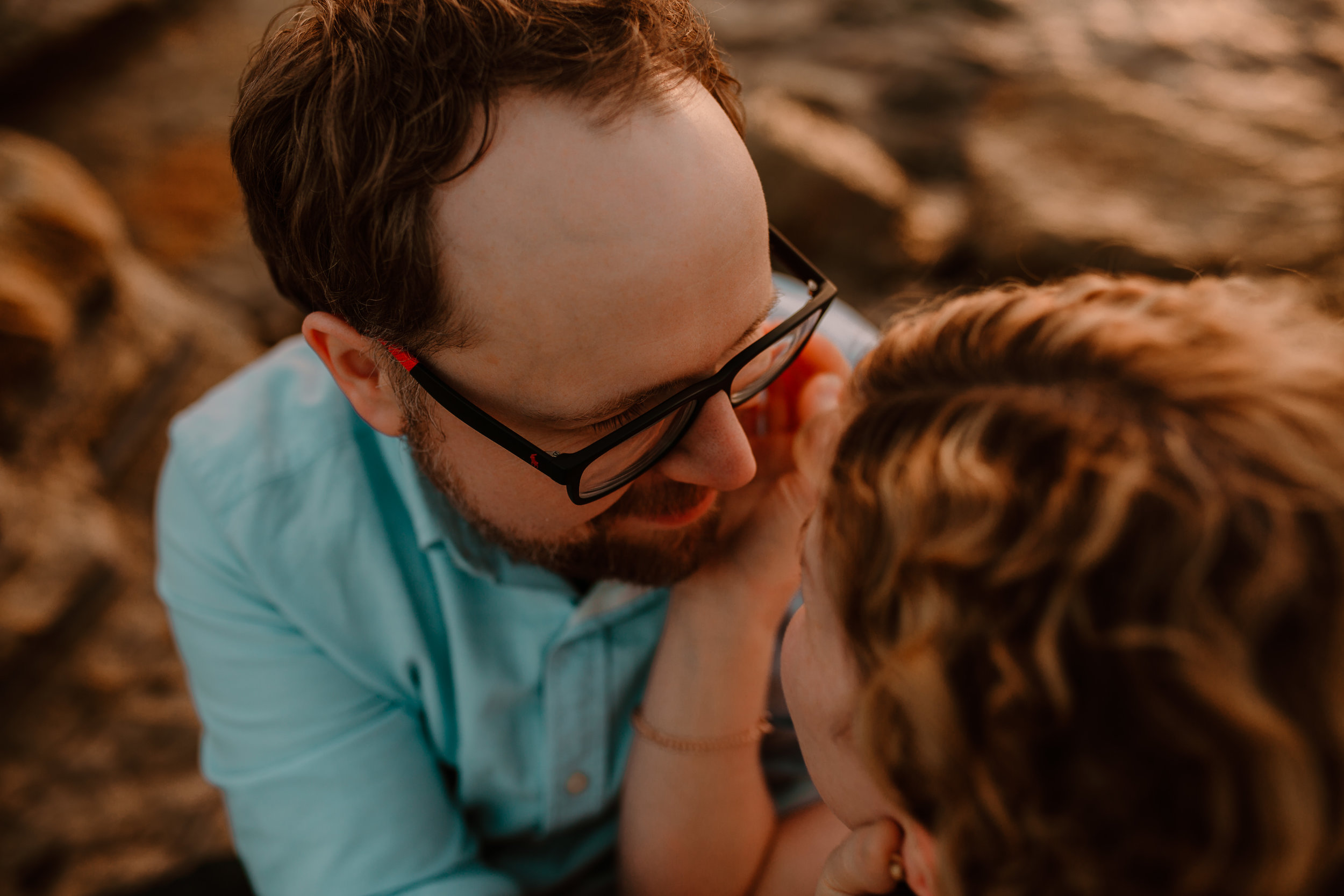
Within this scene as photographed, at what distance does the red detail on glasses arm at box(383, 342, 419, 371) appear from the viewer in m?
1.20

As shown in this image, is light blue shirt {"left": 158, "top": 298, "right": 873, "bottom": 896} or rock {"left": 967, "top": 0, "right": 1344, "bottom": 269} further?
rock {"left": 967, "top": 0, "right": 1344, "bottom": 269}

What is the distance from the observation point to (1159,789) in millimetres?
693

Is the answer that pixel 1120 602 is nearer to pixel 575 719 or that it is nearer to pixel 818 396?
pixel 818 396

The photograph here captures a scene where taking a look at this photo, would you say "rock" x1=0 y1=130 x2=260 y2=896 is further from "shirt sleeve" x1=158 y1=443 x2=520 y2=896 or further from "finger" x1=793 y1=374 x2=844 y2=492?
"finger" x1=793 y1=374 x2=844 y2=492

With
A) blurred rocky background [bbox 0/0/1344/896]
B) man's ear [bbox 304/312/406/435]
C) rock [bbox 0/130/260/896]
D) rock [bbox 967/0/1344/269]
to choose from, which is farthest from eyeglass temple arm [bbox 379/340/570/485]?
rock [bbox 967/0/1344/269]

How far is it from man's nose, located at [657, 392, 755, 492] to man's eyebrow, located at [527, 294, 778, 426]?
0.23 feet

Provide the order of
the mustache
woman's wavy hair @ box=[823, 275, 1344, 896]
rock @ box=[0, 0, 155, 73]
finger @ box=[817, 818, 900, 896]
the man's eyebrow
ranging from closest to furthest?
woman's wavy hair @ box=[823, 275, 1344, 896], finger @ box=[817, 818, 900, 896], the man's eyebrow, the mustache, rock @ box=[0, 0, 155, 73]

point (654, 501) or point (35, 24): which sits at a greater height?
point (35, 24)

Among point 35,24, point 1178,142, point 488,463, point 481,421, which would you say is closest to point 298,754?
point 488,463

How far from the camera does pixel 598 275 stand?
41.8 inches

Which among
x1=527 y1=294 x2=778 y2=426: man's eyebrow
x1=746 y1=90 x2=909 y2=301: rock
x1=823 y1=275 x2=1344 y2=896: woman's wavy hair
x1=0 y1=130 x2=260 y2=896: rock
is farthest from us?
x1=746 y1=90 x2=909 y2=301: rock

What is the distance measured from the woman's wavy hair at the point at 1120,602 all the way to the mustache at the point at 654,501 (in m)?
0.54

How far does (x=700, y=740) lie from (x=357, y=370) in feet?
2.99

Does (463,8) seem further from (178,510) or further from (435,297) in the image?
(178,510)
